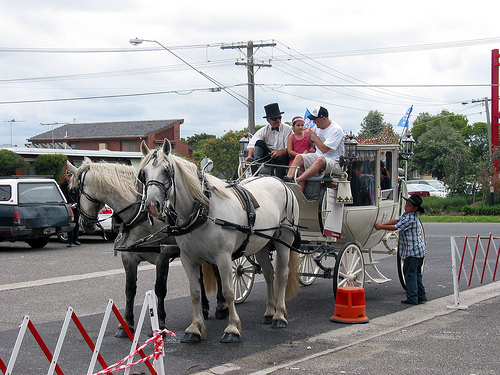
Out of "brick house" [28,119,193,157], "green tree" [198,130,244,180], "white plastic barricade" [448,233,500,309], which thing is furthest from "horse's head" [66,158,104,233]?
"brick house" [28,119,193,157]

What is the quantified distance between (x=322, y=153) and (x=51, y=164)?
22.7 m

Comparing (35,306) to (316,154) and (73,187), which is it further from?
(316,154)

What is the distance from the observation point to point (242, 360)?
18.7 feet

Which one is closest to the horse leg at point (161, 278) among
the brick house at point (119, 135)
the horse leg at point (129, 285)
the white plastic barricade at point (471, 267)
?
the horse leg at point (129, 285)

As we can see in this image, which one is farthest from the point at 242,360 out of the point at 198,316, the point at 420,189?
the point at 420,189

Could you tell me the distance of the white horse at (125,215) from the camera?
6523mm

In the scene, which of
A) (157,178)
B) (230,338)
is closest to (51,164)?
(230,338)

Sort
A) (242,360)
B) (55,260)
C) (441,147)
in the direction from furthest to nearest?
(441,147)
(55,260)
(242,360)

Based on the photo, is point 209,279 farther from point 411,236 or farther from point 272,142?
point 411,236

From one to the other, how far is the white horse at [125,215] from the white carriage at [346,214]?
203 cm

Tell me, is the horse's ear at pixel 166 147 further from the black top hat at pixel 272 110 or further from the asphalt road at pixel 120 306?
the black top hat at pixel 272 110

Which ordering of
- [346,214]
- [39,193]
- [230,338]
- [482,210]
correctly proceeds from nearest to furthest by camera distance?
[230,338]
[346,214]
[39,193]
[482,210]

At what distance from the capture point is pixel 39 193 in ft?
51.2

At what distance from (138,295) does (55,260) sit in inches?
180
